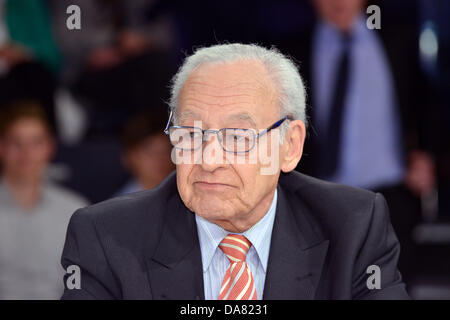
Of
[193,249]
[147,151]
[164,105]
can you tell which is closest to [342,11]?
[164,105]

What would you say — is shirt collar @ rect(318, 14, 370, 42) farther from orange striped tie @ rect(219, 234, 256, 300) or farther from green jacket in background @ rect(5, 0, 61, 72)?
green jacket in background @ rect(5, 0, 61, 72)

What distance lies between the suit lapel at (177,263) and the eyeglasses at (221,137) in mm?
210

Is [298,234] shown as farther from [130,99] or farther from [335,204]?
[130,99]

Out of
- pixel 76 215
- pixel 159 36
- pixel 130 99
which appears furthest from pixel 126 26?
pixel 76 215

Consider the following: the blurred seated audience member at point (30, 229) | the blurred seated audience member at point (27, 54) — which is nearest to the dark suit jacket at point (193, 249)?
the blurred seated audience member at point (30, 229)

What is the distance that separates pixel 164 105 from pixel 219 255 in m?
1.38

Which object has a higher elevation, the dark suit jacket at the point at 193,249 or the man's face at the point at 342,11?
the man's face at the point at 342,11

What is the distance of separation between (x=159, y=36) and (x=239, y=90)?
265 cm

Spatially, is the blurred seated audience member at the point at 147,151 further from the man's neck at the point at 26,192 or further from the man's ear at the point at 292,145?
the man's ear at the point at 292,145

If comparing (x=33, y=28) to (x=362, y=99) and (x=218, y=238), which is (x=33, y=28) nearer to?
(x=362, y=99)

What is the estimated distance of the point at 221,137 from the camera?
150 centimetres

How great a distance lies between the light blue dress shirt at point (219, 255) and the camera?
63.4 inches

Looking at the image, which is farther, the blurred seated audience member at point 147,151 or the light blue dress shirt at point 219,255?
the blurred seated audience member at point 147,151

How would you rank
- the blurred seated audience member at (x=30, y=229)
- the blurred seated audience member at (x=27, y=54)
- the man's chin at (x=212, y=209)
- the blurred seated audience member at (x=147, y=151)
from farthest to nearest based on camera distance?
the blurred seated audience member at (x=27, y=54), the blurred seated audience member at (x=147, y=151), the blurred seated audience member at (x=30, y=229), the man's chin at (x=212, y=209)
